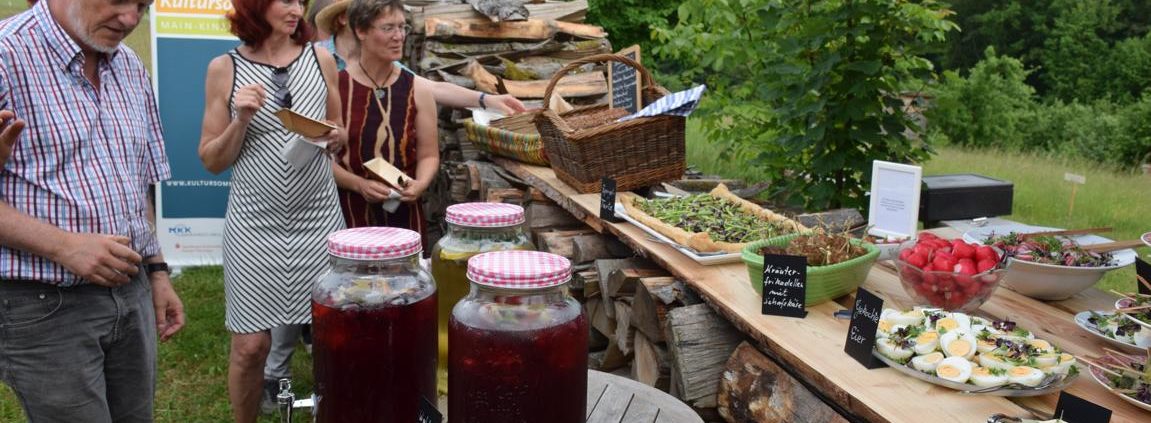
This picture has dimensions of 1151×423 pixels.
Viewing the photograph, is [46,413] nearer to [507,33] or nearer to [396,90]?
[396,90]

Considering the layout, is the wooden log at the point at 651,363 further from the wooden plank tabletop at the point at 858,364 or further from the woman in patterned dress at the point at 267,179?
the woman in patterned dress at the point at 267,179

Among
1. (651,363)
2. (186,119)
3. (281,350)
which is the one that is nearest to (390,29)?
(281,350)

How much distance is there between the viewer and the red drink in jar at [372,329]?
4.44 feet

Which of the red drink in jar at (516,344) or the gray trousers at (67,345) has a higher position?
the red drink in jar at (516,344)

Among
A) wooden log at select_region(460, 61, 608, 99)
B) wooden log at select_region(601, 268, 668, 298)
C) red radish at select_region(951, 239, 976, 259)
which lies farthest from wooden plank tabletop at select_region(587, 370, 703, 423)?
wooden log at select_region(460, 61, 608, 99)

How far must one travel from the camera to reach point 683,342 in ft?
8.30

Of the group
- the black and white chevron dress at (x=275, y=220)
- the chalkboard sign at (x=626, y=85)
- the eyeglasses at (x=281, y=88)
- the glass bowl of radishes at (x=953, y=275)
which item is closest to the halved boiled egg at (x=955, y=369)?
the glass bowl of radishes at (x=953, y=275)

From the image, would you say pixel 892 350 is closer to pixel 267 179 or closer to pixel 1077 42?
pixel 267 179

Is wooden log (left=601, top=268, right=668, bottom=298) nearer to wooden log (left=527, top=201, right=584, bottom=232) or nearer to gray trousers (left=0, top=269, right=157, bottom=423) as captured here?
wooden log (left=527, top=201, right=584, bottom=232)

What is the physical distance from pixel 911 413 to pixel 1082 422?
28cm

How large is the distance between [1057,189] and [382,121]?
7379mm

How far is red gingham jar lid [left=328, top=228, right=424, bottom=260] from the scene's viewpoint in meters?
1.34

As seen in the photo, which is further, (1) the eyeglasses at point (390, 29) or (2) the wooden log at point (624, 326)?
(1) the eyeglasses at point (390, 29)

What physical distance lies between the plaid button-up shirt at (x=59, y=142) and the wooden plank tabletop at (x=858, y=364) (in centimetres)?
155
